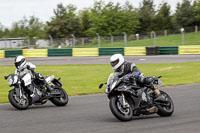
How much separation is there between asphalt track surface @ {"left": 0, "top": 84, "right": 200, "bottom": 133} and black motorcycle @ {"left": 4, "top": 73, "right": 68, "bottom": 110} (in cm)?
19

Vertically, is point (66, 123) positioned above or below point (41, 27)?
below

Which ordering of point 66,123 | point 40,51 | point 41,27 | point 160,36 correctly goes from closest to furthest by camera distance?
point 66,123 < point 40,51 < point 160,36 < point 41,27

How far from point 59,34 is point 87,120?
53.0 m

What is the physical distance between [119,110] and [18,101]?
3.02 meters

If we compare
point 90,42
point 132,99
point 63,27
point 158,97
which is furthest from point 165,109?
point 63,27

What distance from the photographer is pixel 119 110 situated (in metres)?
7.21

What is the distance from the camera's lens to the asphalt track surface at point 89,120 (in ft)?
21.8

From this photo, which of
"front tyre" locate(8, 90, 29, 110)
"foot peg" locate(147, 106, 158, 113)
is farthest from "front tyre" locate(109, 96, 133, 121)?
"front tyre" locate(8, 90, 29, 110)

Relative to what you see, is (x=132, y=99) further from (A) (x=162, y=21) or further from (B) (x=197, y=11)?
(A) (x=162, y=21)

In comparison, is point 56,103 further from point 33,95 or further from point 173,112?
point 173,112

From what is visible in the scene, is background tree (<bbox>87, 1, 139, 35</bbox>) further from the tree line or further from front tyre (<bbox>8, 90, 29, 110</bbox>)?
front tyre (<bbox>8, 90, 29, 110</bbox>)

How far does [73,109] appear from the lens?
9.34m

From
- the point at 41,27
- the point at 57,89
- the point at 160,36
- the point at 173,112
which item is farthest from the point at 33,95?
the point at 41,27

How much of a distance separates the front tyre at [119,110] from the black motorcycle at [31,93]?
2.85 m
